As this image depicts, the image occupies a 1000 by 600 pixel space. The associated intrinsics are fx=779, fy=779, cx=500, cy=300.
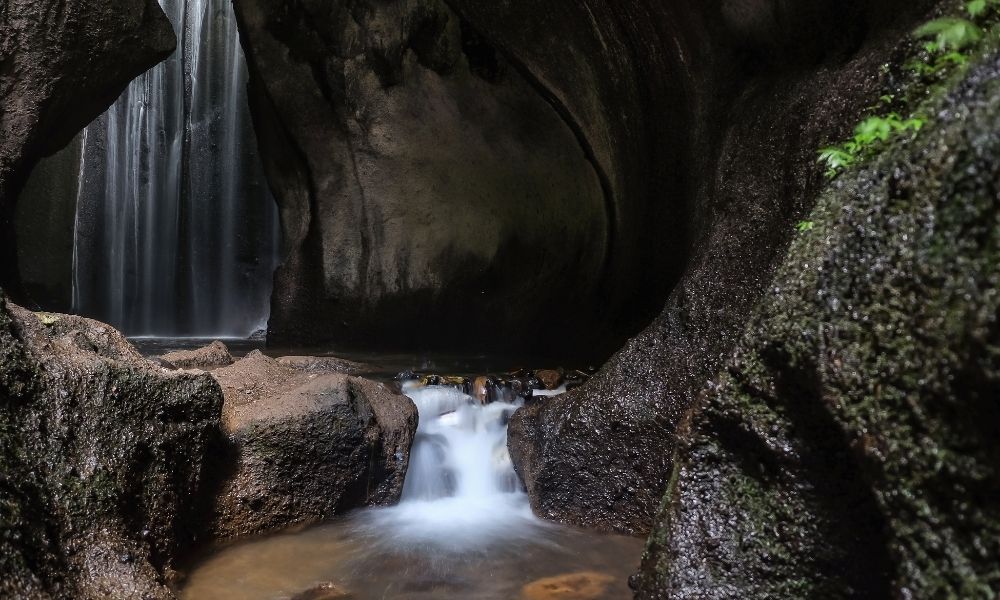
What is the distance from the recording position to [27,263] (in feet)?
42.2

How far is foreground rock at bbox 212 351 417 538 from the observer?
13.4 ft

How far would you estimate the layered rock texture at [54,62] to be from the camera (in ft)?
19.8

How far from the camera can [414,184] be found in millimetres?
9484

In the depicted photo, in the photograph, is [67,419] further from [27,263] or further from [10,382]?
[27,263]

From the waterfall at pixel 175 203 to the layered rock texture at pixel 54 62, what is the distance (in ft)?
20.5

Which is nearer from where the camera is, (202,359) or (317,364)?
(202,359)

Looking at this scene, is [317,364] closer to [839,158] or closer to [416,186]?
[416,186]

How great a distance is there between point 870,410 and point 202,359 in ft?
15.0

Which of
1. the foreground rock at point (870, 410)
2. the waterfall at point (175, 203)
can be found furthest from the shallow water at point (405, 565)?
the waterfall at point (175, 203)

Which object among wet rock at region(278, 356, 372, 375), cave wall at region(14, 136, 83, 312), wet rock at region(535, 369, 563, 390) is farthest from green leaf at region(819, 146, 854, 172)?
cave wall at region(14, 136, 83, 312)

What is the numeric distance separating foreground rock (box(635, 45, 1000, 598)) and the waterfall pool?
93 cm

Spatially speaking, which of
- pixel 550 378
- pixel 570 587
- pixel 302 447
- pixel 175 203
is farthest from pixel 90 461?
pixel 175 203

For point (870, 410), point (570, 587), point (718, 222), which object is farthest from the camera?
point (718, 222)

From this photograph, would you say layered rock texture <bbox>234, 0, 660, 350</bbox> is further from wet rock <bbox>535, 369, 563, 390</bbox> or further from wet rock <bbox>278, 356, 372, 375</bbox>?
wet rock <bbox>278, 356, 372, 375</bbox>
